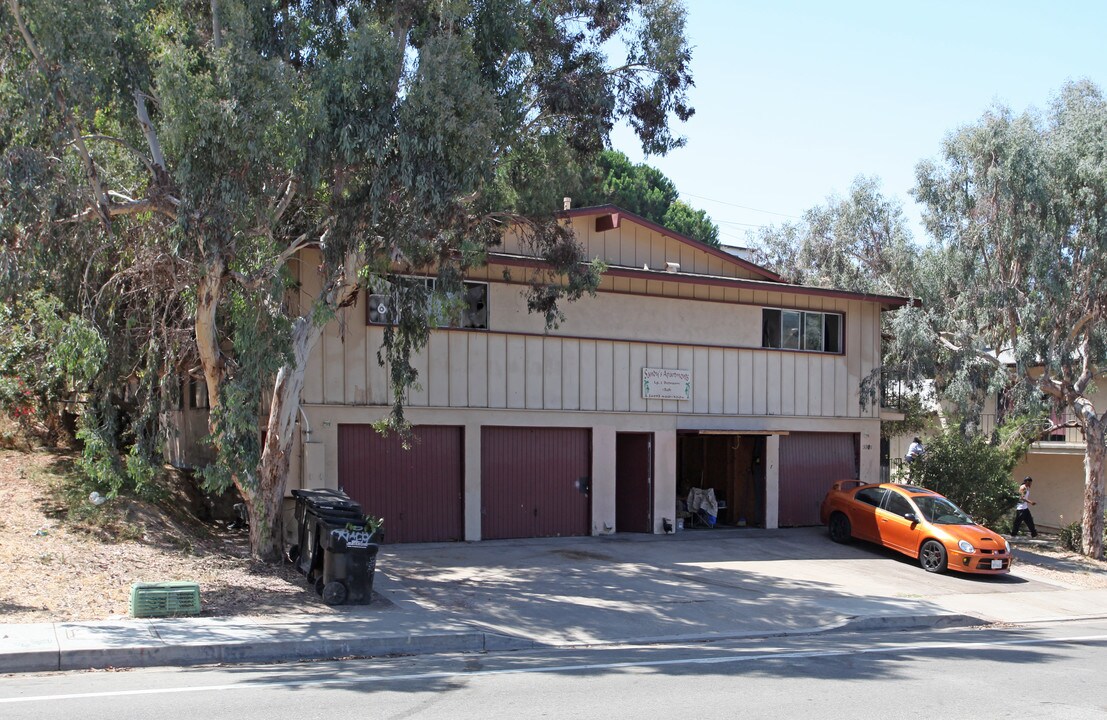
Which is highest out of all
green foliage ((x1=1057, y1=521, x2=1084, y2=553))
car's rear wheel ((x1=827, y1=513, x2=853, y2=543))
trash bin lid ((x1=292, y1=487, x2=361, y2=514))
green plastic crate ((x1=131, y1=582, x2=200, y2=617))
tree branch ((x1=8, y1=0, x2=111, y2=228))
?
tree branch ((x1=8, y1=0, x2=111, y2=228))

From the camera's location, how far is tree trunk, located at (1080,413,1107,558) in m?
22.2

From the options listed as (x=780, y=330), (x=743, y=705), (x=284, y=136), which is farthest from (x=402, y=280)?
(x=780, y=330)

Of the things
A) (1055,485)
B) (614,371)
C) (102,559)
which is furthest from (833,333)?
(102,559)

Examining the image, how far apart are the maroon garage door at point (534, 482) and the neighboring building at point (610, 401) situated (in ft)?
0.11

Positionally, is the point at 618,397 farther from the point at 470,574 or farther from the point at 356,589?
the point at 356,589

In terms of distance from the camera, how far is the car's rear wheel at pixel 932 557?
18.6 m

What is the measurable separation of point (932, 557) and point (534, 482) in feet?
25.4

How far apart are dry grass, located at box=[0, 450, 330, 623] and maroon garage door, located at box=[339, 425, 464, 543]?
250 cm

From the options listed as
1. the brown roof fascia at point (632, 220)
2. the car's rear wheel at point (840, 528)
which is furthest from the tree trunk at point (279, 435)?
the car's rear wheel at point (840, 528)

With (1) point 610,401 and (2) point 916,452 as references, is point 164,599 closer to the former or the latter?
(1) point 610,401

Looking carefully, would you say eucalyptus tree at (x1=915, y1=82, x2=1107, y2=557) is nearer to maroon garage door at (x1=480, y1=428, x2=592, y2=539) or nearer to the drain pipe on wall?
maroon garage door at (x1=480, y1=428, x2=592, y2=539)

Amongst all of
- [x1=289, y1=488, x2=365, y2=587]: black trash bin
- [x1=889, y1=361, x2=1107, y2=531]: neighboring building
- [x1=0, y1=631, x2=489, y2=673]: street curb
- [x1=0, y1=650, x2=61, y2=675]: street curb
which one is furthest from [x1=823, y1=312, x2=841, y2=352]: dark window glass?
[x1=0, y1=650, x2=61, y2=675]: street curb

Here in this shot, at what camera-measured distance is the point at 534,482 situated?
784 inches

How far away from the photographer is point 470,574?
15688 mm
